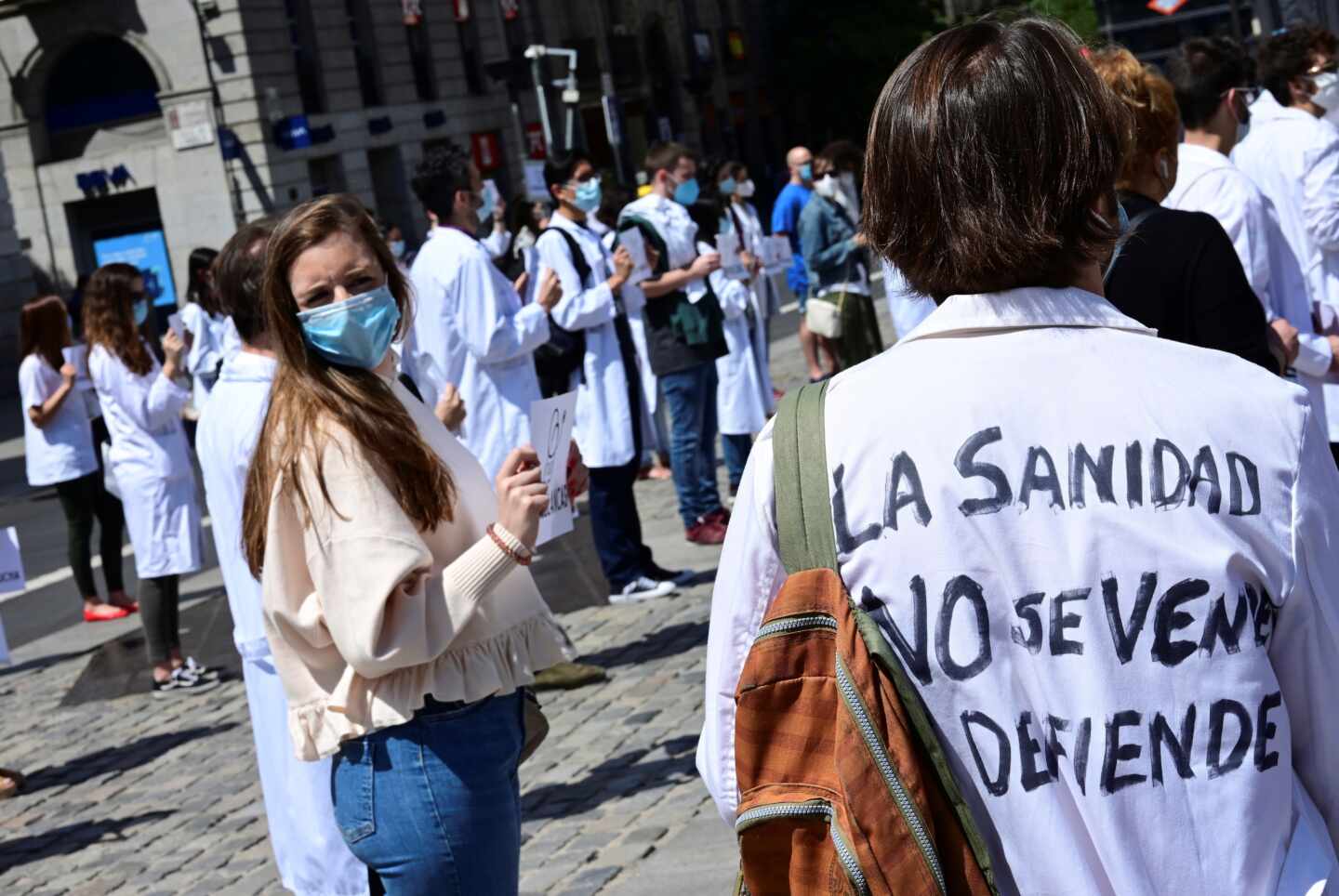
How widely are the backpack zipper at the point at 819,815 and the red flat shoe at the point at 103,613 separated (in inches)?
384

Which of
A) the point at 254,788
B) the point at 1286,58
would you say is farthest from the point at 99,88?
the point at 1286,58

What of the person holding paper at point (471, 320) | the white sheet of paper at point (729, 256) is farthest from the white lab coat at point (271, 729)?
the white sheet of paper at point (729, 256)

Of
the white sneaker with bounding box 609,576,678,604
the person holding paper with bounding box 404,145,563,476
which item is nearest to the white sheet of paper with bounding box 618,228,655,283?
the person holding paper with bounding box 404,145,563,476

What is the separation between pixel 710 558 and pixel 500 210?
10444mm

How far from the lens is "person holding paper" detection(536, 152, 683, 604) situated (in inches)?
Result: 352

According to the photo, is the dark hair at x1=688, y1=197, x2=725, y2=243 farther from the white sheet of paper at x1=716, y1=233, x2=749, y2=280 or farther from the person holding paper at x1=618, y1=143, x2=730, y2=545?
the person holding paper at x1=618, y1=143, x2=730, y2=545

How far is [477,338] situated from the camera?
7.80m

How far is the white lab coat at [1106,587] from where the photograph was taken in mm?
1837

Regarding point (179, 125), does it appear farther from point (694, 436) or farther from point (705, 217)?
point (694, 436)

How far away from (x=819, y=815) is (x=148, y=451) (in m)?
8.03

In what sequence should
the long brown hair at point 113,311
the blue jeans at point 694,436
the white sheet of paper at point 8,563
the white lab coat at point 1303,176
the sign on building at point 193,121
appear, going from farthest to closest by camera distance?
the sign on building at point 193,121
the blue jeans at point 694,436
the long brown hair at point 113,311
the white lab coat at point 1303,176
the white sheet of paper at point 8,563

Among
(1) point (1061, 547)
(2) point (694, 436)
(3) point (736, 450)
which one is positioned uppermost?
(1) point (1061, 547)

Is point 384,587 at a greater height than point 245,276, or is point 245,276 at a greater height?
point 245,276

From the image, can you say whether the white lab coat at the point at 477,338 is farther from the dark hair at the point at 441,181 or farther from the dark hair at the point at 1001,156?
the dark hair at the point at 1001,156
